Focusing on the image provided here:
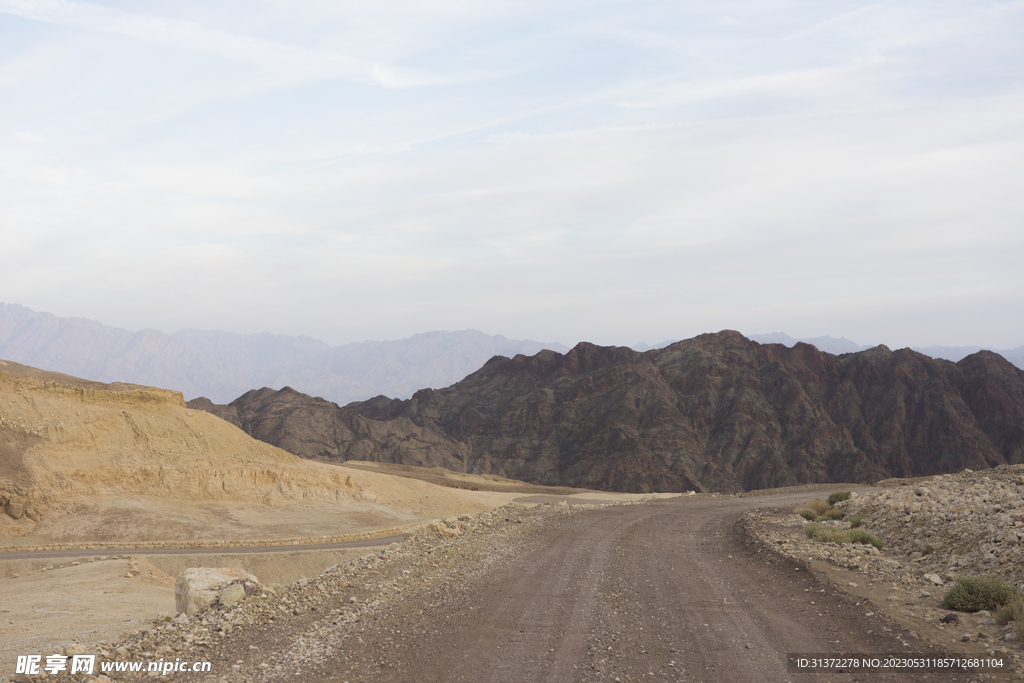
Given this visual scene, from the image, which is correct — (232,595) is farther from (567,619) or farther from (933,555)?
(933,555)

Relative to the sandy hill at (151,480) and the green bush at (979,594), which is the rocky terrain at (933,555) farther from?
the sandy hill at (151,480)

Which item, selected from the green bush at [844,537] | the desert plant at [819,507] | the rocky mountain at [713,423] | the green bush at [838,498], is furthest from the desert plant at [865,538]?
the rocky mountain at [713,423]

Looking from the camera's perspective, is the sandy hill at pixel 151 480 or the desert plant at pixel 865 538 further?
the sandy hill at pixel 151 480

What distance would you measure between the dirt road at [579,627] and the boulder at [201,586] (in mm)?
1545

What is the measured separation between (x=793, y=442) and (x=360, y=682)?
111 m

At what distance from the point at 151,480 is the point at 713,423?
93268mm

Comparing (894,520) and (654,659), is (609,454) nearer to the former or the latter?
(894,520)

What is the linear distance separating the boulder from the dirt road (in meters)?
1.55

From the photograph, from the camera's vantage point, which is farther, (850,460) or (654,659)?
(850,460)

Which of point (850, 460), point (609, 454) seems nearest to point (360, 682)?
point (609, 454)

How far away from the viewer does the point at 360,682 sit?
8.38 metres

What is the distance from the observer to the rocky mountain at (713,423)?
10088 centimetres

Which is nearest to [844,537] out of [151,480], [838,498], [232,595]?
[838,498]

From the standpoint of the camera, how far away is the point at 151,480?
1635 inches
